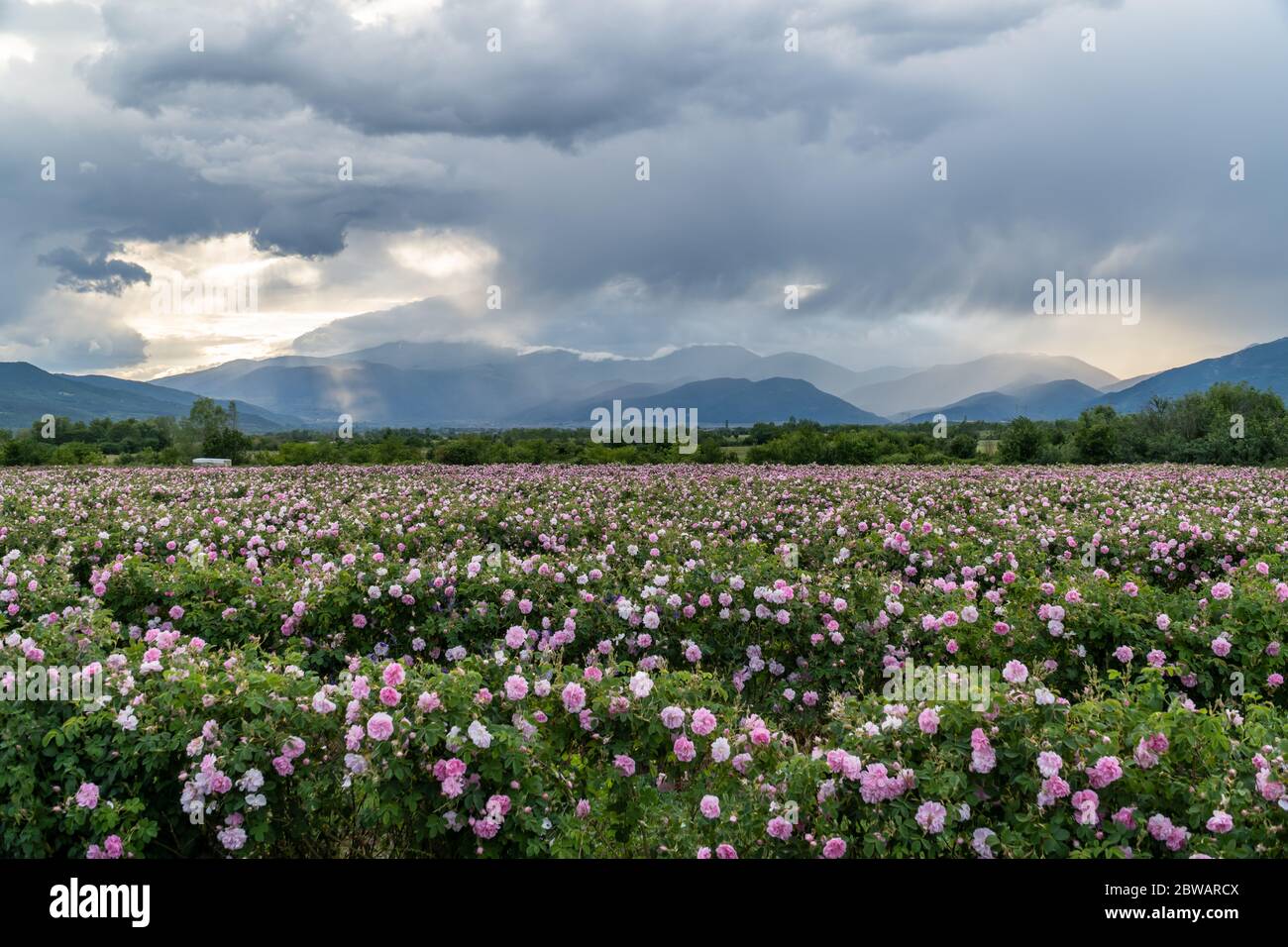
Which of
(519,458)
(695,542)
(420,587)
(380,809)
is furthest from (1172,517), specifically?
(519,458)

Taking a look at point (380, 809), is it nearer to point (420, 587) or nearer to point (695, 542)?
point (420, 587)

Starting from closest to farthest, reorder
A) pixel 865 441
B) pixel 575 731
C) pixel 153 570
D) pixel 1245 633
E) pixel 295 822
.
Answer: pixel 295 822
pixel 575 731
pixel 1245 633
pixel 153 570
pixel 865 441

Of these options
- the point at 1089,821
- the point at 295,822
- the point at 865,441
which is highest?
the point at 865,441

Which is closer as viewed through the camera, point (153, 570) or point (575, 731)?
point (575, 731)

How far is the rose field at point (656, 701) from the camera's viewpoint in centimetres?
349

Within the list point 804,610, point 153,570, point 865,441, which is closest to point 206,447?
point 865,441

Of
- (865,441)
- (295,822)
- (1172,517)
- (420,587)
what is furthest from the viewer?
(865,441)

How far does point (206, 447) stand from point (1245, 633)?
189 ft

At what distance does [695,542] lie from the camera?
9109 mm

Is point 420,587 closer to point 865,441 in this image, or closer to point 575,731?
point 575,731

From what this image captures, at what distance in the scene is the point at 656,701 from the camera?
4285 mm

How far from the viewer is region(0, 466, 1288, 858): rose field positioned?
11.5 feet

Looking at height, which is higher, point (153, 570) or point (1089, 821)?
point (153, 570)

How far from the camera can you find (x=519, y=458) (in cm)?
4106
